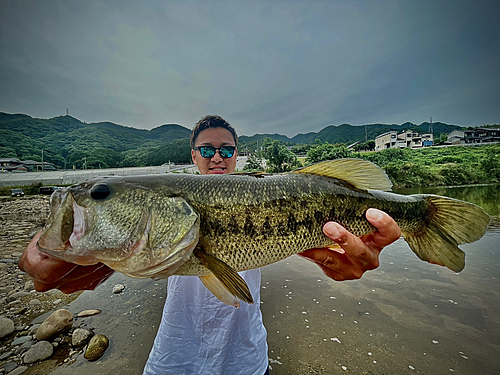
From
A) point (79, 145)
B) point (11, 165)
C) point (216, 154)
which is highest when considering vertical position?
point (79, 145)

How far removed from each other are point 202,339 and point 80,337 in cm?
334

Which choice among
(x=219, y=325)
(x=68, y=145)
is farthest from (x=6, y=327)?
(x=68, y=145)

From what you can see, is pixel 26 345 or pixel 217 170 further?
pixel 26 345

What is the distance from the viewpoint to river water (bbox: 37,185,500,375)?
3491mm

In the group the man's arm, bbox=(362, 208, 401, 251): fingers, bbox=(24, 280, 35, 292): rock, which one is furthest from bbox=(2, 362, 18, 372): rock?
bbox=(362, 208, 401, 251): fingers

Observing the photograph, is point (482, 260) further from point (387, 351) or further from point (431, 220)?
point (431, 220)

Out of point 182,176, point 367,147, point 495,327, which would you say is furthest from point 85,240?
point 367,147

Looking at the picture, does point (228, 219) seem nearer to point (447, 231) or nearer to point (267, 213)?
point (267, 213)

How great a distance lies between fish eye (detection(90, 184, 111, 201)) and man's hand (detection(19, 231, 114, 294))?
302 millimetres

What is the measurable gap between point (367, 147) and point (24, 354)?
89418 mm

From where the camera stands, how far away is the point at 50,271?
1190 millimetres

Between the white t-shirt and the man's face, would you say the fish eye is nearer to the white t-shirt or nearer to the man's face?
the white t-shirt

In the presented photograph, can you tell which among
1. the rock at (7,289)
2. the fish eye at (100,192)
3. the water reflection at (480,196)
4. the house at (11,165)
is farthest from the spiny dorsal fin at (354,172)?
the house at (11,165)

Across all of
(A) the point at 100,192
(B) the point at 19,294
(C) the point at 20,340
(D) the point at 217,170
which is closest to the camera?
(A) the point at 100,192
